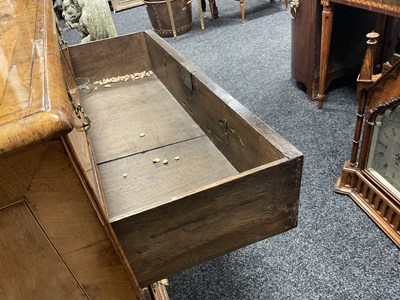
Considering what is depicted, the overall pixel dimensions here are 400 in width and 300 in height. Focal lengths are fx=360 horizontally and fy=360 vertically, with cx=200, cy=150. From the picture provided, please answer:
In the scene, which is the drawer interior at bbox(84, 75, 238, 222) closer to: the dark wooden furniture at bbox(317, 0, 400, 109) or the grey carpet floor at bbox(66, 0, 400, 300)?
the grey carpet floor at bbox(66, 0, 400, 300)

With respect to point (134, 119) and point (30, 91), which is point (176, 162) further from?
point (30, 91)

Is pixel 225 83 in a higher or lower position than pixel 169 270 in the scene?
lower

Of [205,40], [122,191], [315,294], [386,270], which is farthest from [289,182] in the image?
[205,40]

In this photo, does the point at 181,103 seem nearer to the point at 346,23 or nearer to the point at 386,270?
the point at 386,270

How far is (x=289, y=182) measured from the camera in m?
0.69

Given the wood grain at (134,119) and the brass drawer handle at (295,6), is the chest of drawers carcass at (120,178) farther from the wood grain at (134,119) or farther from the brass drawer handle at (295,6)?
the brass drawer handle at (295,6)

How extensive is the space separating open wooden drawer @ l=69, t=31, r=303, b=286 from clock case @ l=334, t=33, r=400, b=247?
1.89ft

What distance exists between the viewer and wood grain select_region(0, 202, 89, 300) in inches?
16.9

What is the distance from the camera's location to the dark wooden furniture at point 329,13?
1321 millimetres

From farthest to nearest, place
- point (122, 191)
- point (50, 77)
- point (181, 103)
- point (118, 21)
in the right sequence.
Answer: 1. point (118, 21)
2. point (181, 103)
3. point (122, 191)
4. point (50, 77)

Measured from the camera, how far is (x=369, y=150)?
1303 millimetres

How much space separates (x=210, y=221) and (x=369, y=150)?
34.7 inches

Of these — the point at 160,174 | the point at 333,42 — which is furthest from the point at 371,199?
the point at 333,42

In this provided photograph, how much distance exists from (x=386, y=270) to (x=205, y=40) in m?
2.62
